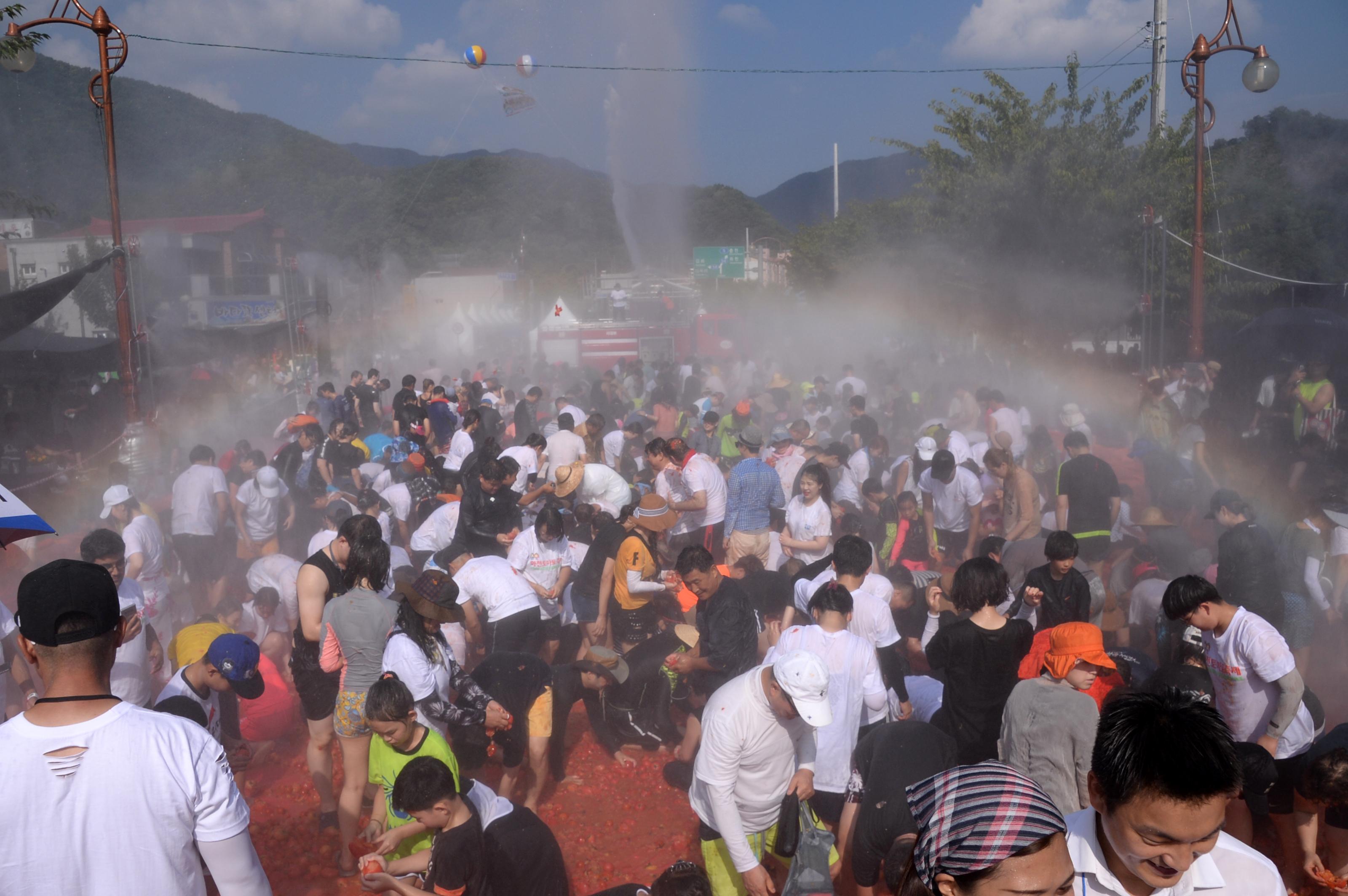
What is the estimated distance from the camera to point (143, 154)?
8431 centimetres

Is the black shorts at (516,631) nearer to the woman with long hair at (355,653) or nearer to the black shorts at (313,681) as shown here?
the black shorts at (313,681)

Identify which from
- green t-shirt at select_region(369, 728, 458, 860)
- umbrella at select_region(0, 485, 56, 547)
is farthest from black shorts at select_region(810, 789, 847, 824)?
umbrella at select_region(0, 485, 56, 547)

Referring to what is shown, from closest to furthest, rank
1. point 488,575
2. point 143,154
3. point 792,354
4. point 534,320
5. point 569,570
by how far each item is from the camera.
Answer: point 488,575
point 569,570
point 792,354
point 534,320
point 143,154

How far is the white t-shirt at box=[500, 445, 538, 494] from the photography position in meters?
8.50

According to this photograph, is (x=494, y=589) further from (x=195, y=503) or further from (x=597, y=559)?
(x=195, y=503)

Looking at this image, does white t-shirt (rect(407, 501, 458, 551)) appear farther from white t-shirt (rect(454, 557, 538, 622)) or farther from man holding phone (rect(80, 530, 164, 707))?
man holding phone (rect(80, 530, 164, 707))

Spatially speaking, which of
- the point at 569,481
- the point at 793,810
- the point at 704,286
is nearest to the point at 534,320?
the point at 704,286

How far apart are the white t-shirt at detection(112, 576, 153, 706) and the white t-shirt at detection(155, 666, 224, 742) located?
64cm

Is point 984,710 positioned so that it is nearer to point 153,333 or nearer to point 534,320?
point 153,333

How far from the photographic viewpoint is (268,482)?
829 cm

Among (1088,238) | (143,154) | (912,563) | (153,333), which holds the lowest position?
(912,563)

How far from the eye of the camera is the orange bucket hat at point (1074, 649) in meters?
3.67

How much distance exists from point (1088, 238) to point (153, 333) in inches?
1050

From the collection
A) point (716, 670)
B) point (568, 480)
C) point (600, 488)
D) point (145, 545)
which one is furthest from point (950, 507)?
point (145, 545)
